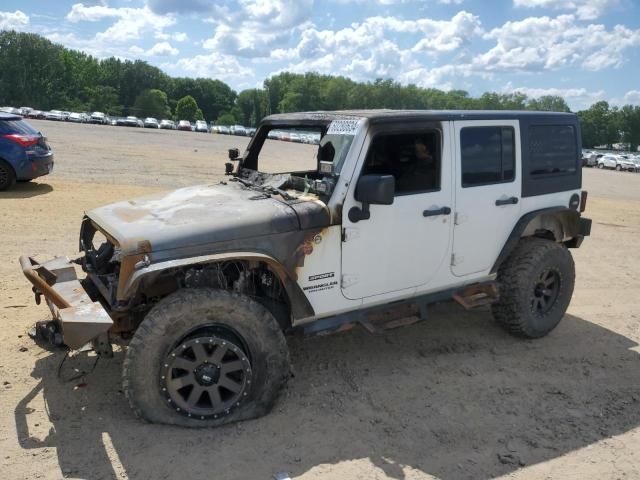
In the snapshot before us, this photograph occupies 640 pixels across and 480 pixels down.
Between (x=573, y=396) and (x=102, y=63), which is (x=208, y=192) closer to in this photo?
(x=573, y=396)

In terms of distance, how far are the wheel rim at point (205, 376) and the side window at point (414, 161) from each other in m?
1.74

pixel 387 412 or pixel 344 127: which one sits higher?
pixel 344 127

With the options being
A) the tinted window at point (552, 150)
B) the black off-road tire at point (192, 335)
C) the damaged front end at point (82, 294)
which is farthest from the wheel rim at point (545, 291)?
the damaged front end at point (82, 294)

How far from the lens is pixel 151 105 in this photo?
10594 centimetres

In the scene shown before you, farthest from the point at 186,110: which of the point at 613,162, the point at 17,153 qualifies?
the point at 17,153

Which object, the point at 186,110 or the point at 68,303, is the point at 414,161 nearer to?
the point at 68,303

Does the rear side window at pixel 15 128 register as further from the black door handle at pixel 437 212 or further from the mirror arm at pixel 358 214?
the black door handle at pixel 437 212

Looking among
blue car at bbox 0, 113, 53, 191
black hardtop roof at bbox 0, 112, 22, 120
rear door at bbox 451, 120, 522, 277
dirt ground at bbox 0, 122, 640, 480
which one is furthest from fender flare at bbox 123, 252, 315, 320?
black hardtop roof at bbox 0, 112, 22, 120

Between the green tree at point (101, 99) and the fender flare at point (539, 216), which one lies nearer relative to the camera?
the fender flare at point (539, 216)

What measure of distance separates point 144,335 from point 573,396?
122 inches

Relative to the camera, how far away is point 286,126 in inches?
194

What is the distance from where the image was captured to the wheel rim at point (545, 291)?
5.17m

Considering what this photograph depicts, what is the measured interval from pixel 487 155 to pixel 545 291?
4.81 ft

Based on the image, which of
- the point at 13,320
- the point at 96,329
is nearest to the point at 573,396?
the point at 96,329
